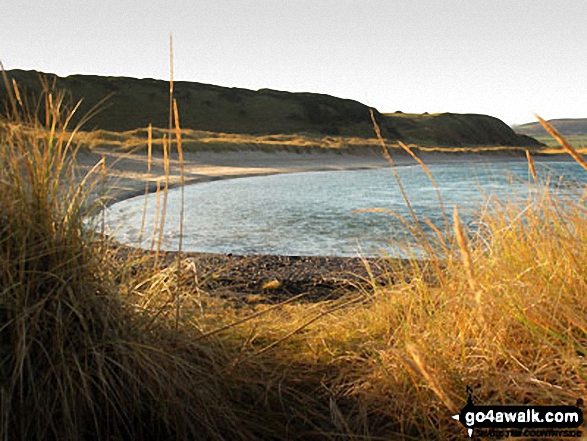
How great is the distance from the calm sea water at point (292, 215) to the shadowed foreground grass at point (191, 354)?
568 millimetres

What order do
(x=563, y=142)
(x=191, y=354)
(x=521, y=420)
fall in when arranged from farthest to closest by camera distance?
(x=191, y=354) < (x=521, y=420) < (x=563, y=142)

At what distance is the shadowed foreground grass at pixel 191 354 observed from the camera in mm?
1740

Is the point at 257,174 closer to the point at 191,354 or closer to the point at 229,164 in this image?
the point at 229,164

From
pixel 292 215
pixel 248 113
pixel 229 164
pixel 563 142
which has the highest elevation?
pixel 248 113

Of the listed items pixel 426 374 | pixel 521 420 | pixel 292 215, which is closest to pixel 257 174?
pixel 292 215

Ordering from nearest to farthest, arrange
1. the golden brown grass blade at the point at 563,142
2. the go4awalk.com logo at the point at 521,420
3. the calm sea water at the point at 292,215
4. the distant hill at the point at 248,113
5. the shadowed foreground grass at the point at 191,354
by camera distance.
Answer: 1. the golden brown grass blade at the point at 563,142
2. the go4awalk.com logo at the point at 521,420
3. the shadowed foreground grass at the point at 191,354
4. the calm sea water at the point at 292,215
5. the distant hill at the point at 248,113

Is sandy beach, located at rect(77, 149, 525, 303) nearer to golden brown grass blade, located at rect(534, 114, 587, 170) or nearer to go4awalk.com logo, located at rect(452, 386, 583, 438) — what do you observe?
go4awalk.com logo, located at rect(452, 386, 583, 438)

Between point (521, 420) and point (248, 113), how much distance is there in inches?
2194

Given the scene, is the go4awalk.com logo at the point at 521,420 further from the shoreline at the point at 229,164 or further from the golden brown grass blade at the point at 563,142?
the shoreline at the point at 229,164

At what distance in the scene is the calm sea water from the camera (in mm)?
7688

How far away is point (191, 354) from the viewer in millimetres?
2074

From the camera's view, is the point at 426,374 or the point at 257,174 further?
the point at 257,174

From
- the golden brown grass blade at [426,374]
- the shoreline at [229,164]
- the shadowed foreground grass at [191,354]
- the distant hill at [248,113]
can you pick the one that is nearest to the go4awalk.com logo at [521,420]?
the shadowed foreground grass at [191,354]

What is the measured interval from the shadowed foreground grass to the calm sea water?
1.87 feet
